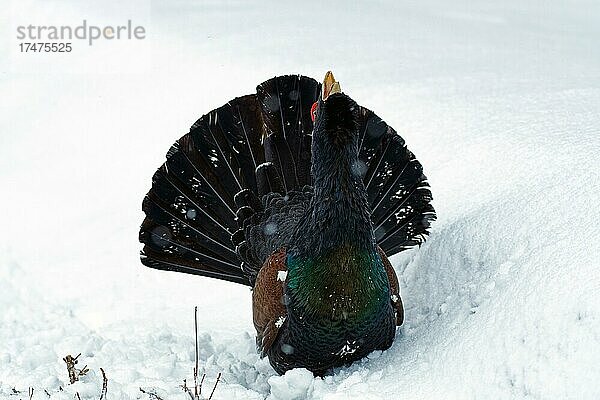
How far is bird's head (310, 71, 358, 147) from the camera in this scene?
3430mm

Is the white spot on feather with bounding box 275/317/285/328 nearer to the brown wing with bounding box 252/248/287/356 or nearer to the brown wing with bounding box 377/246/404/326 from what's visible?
the brown wing with bounding box 252/248/287/356

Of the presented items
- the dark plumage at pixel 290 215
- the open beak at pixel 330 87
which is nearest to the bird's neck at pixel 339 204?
the dark plumage at pixel 290 215

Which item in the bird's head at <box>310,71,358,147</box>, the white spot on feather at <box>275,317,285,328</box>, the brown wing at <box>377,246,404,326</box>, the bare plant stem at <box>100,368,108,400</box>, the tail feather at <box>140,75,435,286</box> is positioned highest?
the bird's head at <box>310,71,358,147</box>

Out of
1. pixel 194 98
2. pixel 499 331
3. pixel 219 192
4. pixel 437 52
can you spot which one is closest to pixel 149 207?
pixel 219 192

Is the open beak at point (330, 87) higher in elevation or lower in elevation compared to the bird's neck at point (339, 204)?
higher

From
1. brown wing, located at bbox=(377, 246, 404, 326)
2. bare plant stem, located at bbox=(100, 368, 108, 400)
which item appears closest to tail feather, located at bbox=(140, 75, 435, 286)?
brown wing, located at bbox=(377, 246, 404, 326)

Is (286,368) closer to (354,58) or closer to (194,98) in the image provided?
(194,98)

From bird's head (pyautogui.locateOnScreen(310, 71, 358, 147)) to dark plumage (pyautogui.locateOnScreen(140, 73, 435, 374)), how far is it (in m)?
0.06

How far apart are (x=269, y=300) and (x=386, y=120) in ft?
9.24

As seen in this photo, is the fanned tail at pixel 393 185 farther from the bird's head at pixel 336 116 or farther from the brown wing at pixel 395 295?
the bird's head at pixel 336 116

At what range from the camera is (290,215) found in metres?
4.40

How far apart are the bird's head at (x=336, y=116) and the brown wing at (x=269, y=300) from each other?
75 cm

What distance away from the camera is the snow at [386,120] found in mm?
3238

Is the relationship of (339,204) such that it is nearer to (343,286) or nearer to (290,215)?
(343,286)
